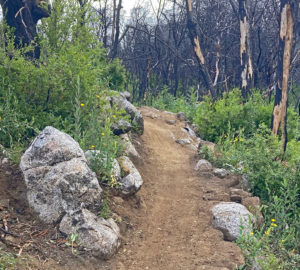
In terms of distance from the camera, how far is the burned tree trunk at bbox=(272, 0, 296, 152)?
8531 millimetres

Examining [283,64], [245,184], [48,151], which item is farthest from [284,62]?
[48,151]

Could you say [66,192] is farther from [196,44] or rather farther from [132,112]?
[196,44]

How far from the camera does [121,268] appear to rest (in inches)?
142

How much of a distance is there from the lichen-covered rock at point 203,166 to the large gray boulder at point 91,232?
3.12m

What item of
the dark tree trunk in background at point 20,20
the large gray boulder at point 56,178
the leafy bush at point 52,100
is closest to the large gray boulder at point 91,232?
the large gray boulder at point 56,178

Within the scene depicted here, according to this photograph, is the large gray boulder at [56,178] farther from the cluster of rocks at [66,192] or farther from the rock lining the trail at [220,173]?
the rock lining the trail at [220,173]

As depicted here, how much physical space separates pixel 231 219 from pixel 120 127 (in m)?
3.20

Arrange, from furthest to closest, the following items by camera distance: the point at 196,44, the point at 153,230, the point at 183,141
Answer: the point at 196,44, the point at 183,141, the point at 153,230

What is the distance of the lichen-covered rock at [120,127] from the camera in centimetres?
692

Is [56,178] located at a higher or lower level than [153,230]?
higher

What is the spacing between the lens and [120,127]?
7027mm

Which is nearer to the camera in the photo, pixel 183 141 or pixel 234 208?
pixel 234 208

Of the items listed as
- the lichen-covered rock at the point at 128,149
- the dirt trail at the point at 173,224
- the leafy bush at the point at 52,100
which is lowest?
the dirt trail at the point at 173,224

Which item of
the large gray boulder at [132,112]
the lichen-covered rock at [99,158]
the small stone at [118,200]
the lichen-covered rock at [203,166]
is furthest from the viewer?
the large gray boulder at [132,112]
